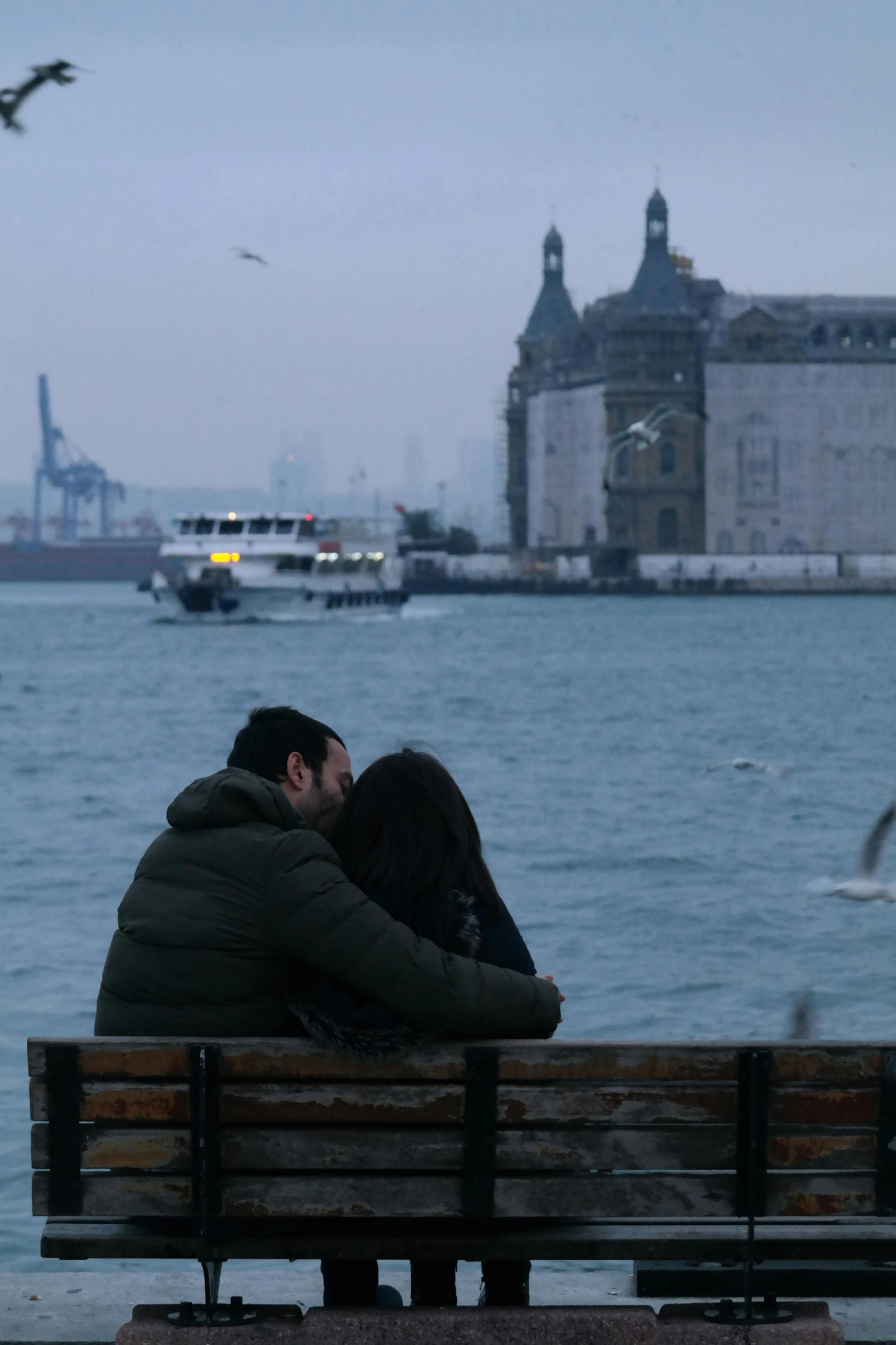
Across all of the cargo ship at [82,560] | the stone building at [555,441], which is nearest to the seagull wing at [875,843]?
the stone building at [555,441]

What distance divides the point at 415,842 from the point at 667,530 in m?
86.1

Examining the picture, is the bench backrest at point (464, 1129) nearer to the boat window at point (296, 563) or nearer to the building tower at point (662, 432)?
the boat window at point (296, 563)

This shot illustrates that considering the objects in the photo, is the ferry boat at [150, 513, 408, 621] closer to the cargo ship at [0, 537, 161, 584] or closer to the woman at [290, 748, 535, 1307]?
the woman at [290, 748, 535, 1307]

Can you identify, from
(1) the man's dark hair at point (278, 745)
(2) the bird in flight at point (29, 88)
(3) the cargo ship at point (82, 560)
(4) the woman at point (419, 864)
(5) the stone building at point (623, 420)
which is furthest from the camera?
(3) the cargo ship at point (82, 560)

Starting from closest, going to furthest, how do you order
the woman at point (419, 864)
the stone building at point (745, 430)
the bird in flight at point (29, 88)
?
the woman at point (419, 864) → the bird in flight at point (29, 88) → the stone building at point (745, 430)

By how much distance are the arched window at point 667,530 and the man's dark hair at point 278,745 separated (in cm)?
8552

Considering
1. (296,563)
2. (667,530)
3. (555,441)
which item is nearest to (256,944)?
(296,563)

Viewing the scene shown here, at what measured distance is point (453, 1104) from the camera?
2668 millimetres

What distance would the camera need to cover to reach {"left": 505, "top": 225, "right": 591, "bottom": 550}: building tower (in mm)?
96000

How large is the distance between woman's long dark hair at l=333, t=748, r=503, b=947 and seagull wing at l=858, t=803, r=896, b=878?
635 cm

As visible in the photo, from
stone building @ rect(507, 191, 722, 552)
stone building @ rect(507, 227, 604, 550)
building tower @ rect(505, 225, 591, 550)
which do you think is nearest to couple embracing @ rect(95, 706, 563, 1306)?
stone building @ rect(507, 191, 722, 552)

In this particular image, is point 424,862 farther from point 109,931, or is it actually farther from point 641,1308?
point 109,931

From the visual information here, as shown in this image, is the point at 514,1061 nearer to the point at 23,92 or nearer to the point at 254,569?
the point at 23,92

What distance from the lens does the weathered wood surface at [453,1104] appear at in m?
2.64
